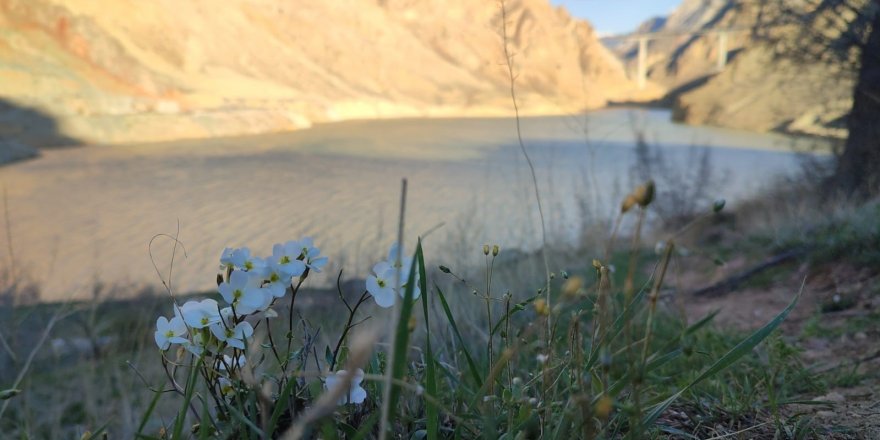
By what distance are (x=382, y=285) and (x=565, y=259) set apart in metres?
5.51

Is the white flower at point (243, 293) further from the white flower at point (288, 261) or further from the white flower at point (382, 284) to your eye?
the white flower at point (382, 284)

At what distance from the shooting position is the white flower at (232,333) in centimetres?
88

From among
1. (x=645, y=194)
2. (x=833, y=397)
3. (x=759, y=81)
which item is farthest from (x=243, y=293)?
(x=759, y=81)

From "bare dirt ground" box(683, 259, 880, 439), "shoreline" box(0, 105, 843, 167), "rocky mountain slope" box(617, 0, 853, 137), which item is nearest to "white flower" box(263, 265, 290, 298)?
"bare dirt ground" box(683, 259, 880, 439)

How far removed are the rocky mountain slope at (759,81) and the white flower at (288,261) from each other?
832 centimetres

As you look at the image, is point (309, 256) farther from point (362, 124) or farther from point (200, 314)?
point (362, 124)

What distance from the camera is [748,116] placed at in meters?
22.7

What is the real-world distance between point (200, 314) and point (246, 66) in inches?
1076

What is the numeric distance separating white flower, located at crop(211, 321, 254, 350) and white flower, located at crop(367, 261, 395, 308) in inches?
7.6

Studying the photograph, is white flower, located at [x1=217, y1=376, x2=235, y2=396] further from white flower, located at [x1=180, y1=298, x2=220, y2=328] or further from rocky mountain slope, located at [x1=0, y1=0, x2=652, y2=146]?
rocky mountain slope, located at [x1=0, y1=0, x2=652, y2=146]

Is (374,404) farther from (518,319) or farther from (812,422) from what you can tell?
(518,319)

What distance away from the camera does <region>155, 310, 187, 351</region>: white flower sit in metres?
0.89

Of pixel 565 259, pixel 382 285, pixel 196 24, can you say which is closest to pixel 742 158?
pixel 565 259

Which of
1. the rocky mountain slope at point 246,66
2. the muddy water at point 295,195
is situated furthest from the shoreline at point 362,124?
the rocky mountain slope at point 246,66
